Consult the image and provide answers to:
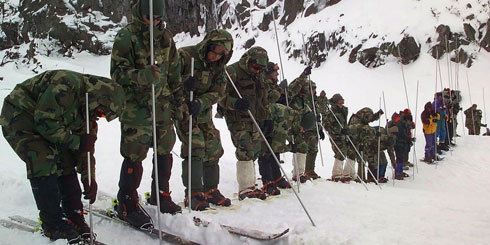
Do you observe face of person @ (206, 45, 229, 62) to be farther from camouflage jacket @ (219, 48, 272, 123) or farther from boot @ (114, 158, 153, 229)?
boot @ (114, 158, 153, 229)

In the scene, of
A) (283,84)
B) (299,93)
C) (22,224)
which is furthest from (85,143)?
(299,93)

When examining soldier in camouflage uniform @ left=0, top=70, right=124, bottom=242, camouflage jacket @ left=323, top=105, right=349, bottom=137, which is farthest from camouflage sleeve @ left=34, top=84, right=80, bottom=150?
camouflage jacket @ left=323, top=105, right=349, bottom=137

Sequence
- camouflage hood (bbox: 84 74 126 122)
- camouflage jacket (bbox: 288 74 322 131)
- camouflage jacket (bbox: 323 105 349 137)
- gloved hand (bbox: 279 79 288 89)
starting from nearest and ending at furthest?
1. camouflage hood (bbox: 84 74 126 122)
2. gloved hand (bbox: 279 79 288 89)
3. camouflage jacket (bbox: 288 74 322 131)
4. camouflage jacket (bbox: 323 105 349 137)

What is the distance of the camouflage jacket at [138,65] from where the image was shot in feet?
10.8

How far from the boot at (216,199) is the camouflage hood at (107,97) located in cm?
170

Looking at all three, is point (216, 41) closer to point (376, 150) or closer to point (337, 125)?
point (337, 125)

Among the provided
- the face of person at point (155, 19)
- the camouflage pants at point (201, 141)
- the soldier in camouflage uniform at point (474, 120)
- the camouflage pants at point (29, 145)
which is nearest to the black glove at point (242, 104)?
the camouflage pants at point (201, 141)

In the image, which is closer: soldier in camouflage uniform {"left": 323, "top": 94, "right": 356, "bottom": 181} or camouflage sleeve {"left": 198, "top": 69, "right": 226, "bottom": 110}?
camouflage sleeve {"left": 198, "top": 69, "right": 226, "bottom": 110}

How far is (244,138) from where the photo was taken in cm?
466

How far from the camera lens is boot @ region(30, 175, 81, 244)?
2906 mm

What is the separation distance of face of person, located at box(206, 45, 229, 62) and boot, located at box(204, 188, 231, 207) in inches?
59.6

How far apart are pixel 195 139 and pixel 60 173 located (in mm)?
1333

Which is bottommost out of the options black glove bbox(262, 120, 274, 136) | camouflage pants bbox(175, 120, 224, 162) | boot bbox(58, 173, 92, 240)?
→ boot bbox(58, 173, 92, 240)

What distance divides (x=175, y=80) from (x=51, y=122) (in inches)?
50.9
